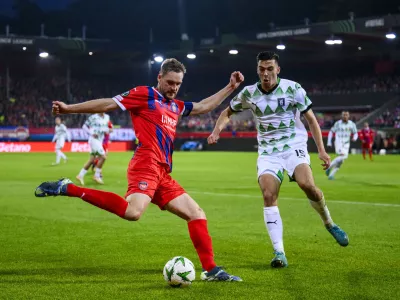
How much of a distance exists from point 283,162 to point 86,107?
2703 mm

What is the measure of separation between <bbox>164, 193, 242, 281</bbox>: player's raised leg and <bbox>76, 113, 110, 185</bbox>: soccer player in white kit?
13.8m

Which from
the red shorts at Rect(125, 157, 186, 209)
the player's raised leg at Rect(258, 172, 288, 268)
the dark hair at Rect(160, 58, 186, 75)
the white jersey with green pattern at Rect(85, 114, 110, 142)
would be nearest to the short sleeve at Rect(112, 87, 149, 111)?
the dark hair at Rect(160, 58, 186, 75)

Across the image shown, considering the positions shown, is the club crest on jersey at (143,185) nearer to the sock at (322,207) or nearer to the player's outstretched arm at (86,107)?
the player's outstretched arm at (86,107)

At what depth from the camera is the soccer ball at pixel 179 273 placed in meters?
6.56

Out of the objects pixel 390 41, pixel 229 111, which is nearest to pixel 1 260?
pixel 229 111

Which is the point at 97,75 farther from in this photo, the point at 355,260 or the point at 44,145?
the point at 355,260

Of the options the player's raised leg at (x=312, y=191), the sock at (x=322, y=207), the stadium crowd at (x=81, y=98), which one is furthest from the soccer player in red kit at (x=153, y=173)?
the stadium crowd at (x=81, y=98)

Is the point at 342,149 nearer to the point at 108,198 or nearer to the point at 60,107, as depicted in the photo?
the point at 108,198

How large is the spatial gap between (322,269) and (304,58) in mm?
60565

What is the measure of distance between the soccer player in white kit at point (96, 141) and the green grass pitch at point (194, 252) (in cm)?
472

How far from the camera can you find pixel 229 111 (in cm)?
873

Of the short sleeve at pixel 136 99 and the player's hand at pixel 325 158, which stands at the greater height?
the short sleeve at pixel 136 99

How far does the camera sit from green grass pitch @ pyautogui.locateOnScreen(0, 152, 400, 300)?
6477 mm

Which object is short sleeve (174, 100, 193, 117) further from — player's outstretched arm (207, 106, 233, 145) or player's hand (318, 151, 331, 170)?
player's hand (318, 151, 331, 170)
